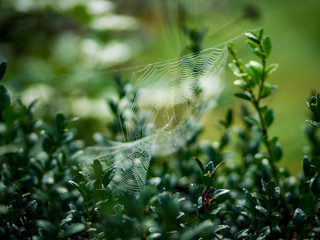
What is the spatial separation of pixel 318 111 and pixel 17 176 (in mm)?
546

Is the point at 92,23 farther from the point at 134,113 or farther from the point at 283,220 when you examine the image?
the point at 283,220

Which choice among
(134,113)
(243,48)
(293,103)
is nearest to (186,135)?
(134,113)

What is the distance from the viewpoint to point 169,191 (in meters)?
0.70

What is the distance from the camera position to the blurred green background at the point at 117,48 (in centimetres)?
198

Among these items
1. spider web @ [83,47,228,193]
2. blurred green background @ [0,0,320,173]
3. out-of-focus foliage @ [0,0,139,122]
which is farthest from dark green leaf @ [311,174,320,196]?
out-of-focus foliage @ [0,0,139,122]

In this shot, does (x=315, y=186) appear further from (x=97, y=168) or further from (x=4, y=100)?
(x=4, y=100)

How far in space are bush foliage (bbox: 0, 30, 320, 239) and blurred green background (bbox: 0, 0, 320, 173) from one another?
0.59 m

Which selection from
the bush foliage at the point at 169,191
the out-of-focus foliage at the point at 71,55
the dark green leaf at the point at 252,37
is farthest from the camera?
the out-of-focus foliage at the point at 71,55

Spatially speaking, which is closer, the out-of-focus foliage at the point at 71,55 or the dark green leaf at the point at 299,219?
the dark green leaf at the point at 299,219

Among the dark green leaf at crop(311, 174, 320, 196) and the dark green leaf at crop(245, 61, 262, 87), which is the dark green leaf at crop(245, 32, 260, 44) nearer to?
the dark green leaf at crop(245, 61, 262, 87)

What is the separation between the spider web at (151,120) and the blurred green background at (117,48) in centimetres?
51

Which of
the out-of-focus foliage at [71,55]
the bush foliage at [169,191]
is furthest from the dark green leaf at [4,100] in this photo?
the out-of-focus foliage at [71,55]

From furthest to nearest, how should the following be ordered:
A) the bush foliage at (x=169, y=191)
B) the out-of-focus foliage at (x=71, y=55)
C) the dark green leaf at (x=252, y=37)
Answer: the out-of-focus foliage at (x=71, y=55) < the dark green leaf at (x=252, y=37) < the bush foliage at (x=169, y=191)

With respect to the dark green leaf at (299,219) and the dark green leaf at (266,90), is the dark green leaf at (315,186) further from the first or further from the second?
the dark green leaf at (266,90)
